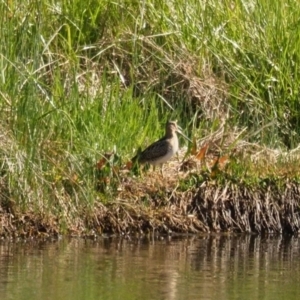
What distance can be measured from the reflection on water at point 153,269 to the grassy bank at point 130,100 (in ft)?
1.47

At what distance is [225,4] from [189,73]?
3.37 ft

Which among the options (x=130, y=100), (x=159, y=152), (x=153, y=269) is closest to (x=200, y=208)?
(x=159, y=152)

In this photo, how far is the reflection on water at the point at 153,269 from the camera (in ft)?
29.2

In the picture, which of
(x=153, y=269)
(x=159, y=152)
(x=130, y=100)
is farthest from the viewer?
(x=130, y=100)

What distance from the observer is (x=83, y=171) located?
1111 cm

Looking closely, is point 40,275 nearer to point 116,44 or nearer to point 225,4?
point 116,44

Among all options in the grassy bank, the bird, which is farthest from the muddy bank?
the bird

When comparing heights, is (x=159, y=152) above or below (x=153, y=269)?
above

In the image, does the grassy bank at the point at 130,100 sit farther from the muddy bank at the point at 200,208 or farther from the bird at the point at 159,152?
the bird at the point at 159,152

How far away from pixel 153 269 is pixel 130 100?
2.98 metres

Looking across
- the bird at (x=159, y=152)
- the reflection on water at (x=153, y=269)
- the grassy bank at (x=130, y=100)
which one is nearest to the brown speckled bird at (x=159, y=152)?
the bird at (x=159, y=152)

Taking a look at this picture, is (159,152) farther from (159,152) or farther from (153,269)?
(153,269)

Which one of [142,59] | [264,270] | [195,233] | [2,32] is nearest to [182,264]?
[264,270]

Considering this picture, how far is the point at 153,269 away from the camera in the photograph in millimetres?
9711
